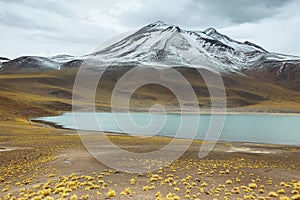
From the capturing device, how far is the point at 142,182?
58.3 feet

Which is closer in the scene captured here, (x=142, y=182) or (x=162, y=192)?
(x=162, y=192)

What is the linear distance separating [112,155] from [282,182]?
44.9 ft

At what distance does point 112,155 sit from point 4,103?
69.4 meters

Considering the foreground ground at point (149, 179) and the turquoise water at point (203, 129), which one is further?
the turquoise water at point (203, 129)

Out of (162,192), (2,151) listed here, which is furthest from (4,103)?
(162,192)

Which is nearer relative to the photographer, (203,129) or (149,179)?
(149,179)

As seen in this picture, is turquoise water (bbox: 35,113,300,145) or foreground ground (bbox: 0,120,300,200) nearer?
foreground ground (bbox: 0,120,300,200)

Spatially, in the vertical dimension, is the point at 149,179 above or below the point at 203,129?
below

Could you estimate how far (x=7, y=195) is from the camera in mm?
15211

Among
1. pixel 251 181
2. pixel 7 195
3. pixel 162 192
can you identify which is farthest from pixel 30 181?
pixel 251 181

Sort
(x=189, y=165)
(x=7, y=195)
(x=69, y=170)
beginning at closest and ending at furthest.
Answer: (x=7, y=195), (x=69, y=170), (x=189, y=165)

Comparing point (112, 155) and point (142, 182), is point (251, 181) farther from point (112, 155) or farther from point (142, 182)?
point (112, 155)

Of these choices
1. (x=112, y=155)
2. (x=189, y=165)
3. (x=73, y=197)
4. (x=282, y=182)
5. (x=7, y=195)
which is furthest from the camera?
(x=112, y=155)

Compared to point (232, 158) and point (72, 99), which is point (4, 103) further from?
point (72, 99)
